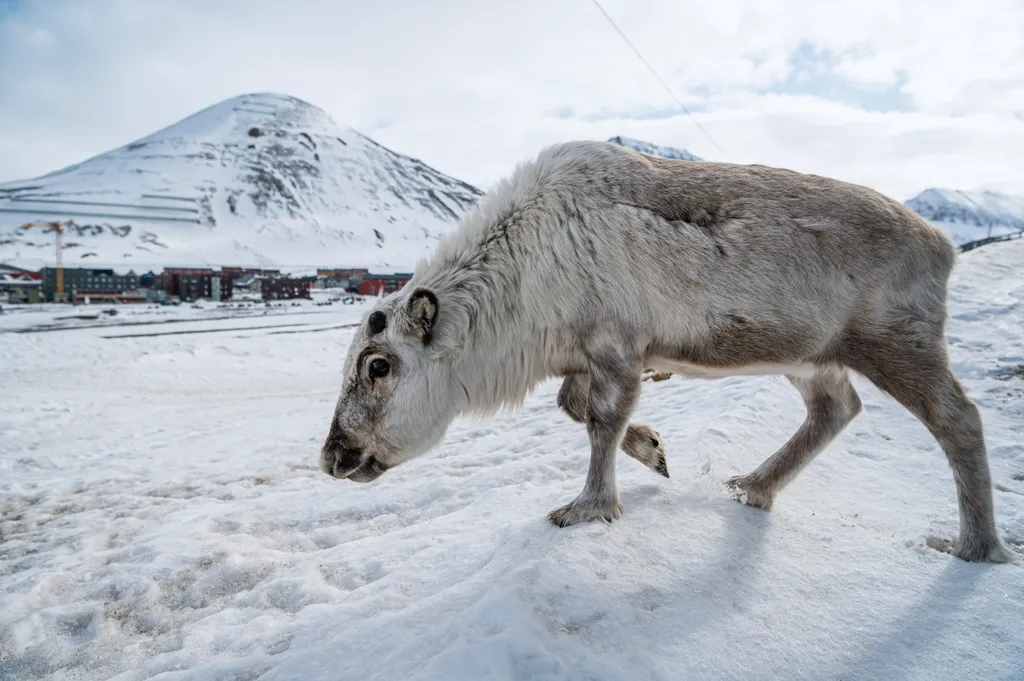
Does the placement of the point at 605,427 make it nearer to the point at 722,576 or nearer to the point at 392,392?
the point at 722,576

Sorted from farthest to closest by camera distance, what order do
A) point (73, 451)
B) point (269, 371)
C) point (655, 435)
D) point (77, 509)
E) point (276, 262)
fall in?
point (276, 262) < point (269, 371) < point (73, 451) < point (77, 509) < point (655, 435)

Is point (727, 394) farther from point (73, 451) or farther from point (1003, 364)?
point (73, 451)

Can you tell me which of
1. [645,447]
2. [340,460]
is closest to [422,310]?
[340,460]

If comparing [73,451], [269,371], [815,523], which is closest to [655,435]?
[815,523]

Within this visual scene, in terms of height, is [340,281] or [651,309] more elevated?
[651,309]

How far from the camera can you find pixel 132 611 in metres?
3.75

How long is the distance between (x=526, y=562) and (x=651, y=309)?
168cm

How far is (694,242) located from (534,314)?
1095 millimetres

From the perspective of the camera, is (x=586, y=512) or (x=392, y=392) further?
(x=392, y=392)

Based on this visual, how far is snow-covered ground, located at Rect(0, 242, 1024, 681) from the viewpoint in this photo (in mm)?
2559

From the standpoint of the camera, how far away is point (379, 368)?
381cm

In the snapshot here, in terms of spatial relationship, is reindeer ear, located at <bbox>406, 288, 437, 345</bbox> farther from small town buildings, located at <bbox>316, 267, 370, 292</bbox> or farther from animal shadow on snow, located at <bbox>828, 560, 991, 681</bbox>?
small town buildings, located at <bbox>316, 267, 370, 292</bbox>

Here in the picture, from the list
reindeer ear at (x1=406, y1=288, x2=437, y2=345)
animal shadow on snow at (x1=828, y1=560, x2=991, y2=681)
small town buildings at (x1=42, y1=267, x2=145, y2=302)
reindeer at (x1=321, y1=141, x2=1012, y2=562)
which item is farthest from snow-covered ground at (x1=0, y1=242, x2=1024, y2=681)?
small town buildings at (x1=42, y1=267, x2=145, y2=302)

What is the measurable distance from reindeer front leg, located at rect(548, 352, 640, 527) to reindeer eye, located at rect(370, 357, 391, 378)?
52.7 inches
